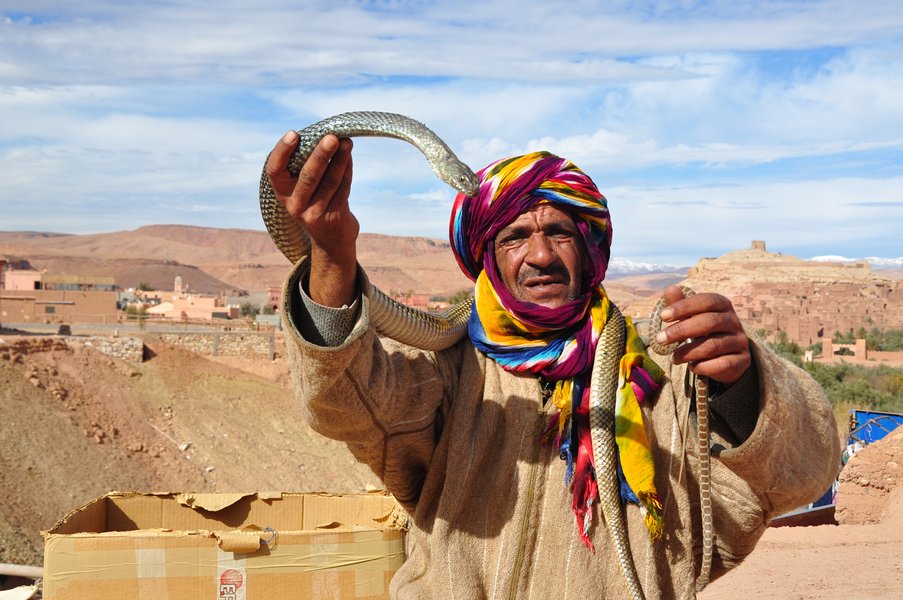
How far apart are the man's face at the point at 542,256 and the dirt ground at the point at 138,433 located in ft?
49.0

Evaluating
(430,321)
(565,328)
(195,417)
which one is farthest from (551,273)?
(195,417)

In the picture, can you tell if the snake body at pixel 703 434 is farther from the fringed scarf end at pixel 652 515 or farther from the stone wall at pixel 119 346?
the stone wall at pixel 119 346

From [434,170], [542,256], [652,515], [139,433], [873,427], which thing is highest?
[434,170]

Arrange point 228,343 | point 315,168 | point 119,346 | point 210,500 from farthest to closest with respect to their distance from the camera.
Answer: point 228,343, point 119,346, point 210,500, point 315,168

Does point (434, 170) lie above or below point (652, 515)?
above

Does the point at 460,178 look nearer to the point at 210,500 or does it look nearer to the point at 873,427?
the point at 210,500

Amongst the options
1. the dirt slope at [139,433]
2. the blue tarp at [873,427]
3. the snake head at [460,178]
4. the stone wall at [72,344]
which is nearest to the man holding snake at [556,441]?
the snake head at [460,178]

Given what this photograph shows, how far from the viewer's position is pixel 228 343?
94.8 feet

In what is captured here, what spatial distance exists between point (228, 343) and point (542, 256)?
2755 cm

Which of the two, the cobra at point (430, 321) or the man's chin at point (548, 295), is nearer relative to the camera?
the cobra at point (430, 321)

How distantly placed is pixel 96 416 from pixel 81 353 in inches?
113

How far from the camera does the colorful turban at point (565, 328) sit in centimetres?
221

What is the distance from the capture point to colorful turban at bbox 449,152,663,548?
2.21 m

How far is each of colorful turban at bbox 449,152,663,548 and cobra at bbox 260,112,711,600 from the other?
1.2 inches
